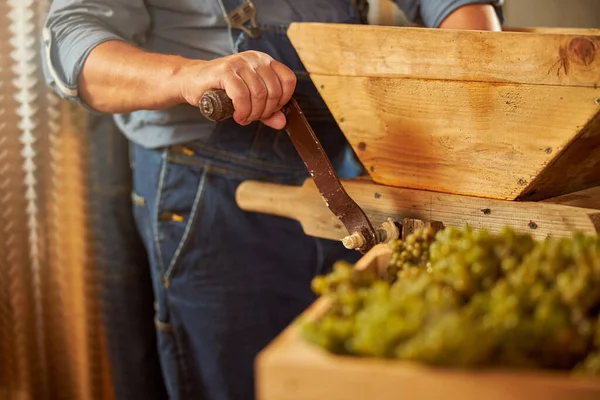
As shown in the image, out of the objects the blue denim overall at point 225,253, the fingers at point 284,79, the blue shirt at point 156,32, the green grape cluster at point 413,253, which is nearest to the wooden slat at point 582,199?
the green grape cluster at point 413,253

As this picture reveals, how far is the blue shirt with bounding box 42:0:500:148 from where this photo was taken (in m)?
1.49

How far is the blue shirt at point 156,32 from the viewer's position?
149 cm

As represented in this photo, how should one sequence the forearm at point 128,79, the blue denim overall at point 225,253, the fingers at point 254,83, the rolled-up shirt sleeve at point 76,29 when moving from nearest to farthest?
1. the fingers at point 254,83
2. the forearm at point 128,79
3. the rolled-up shirt sleeve at point 76,29
4. the blue denim overall at point 225,253

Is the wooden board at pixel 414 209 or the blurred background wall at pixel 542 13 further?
the blurred background wall at pixel 542 13

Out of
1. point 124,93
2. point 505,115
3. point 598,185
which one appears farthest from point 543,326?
point 124,93

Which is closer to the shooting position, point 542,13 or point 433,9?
point 433,9

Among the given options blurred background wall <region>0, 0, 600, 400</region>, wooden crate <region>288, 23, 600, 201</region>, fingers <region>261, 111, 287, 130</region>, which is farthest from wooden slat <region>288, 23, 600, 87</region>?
blurred background wall <region>0, 0, 600, 400</region>

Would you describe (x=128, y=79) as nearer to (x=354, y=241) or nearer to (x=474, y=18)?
(x=354, y=241)

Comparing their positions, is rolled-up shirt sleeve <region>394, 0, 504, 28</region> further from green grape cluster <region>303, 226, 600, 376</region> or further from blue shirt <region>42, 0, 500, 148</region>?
green grape cluster <region>303, 226, 600, 376</region>

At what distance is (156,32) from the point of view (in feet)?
5.28

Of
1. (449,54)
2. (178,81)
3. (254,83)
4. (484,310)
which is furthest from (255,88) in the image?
(484,310)

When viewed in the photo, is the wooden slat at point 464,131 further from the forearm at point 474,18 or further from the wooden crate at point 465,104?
the forearm at point 474,18

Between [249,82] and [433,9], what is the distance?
753 mm

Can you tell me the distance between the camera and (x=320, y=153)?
4.05ft
